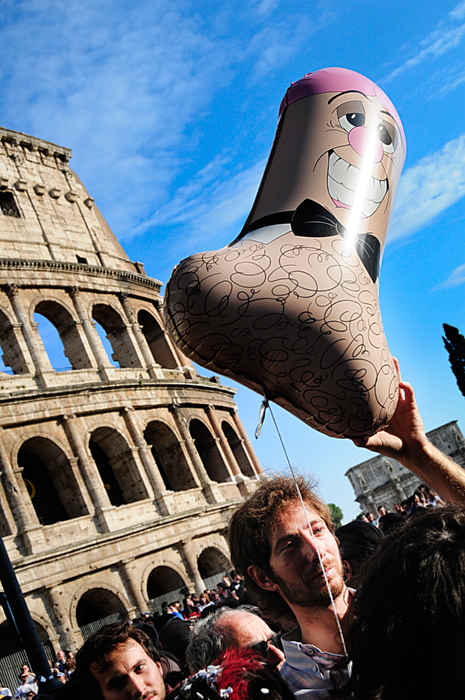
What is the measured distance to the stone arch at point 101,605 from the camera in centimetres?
1709

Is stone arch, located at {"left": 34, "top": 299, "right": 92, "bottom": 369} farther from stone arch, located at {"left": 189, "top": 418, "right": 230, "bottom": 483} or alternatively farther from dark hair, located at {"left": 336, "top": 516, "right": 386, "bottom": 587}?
dark hair, located at {"left": 336, "top": 516, "right": 386, "bottom": 587}

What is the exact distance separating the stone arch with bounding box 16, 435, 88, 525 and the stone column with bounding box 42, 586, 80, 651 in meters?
2.64

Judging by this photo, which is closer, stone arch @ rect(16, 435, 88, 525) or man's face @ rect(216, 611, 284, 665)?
man's face @ rect(216, 611, 284, 665)

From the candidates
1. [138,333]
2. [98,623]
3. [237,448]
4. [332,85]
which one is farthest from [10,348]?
[332,85]

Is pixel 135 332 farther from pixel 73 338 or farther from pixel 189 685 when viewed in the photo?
pixel 189 685

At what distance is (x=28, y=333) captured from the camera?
64.0 ft

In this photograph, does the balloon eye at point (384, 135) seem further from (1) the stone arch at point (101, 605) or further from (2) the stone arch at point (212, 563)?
(2) the stone arch at point (212, 563)

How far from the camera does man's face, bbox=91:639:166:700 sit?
2742 millimetres

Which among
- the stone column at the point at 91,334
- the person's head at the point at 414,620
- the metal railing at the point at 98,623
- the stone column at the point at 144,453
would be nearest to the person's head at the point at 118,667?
the person's head at the point at 414,620

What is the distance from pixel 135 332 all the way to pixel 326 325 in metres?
21.6

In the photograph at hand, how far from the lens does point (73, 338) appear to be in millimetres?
21219

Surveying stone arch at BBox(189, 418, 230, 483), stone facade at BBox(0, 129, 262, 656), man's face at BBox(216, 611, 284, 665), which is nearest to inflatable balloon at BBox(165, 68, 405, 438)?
man's face at BBox(216, 611, 284, 665)

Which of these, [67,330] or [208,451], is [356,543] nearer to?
[67,330]

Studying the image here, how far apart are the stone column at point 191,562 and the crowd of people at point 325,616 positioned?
16.3 m
